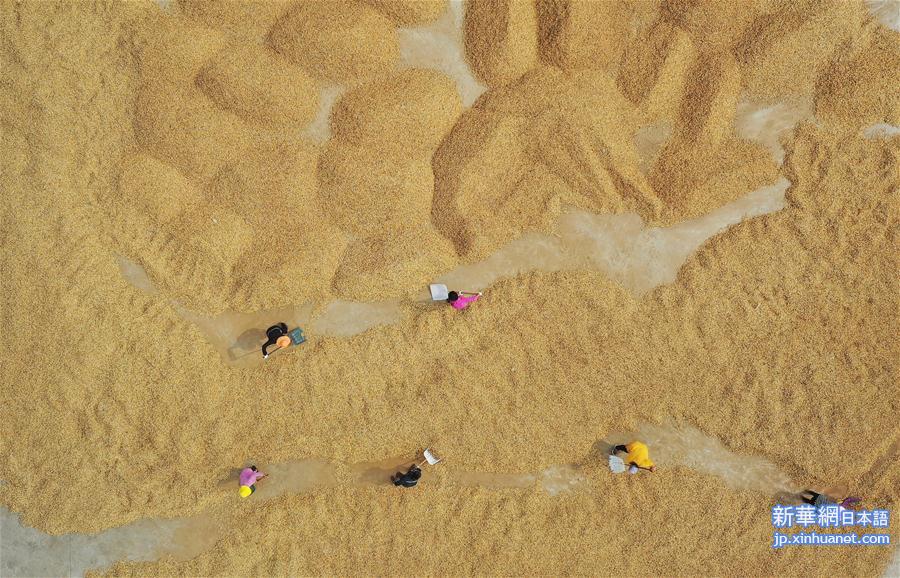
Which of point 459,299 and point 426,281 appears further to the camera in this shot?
point 426,281

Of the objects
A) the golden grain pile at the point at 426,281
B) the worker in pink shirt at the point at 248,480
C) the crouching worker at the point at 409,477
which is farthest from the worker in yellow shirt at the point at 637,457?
the worker in pink shirt at the point at 248,480

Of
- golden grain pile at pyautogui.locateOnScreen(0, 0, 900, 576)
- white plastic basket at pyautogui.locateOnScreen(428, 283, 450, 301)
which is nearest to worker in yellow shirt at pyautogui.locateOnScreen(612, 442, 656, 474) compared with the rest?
golden grain pile at pyautogui.locateOnScreen(0, 0, 900, 576)

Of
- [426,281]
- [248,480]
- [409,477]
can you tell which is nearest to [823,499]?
[409,477]

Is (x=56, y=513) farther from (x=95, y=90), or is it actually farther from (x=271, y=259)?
(x=95, y=90)

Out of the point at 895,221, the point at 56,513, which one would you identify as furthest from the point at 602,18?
the point at 56,513

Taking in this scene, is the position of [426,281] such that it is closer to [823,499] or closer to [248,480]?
[248,480]

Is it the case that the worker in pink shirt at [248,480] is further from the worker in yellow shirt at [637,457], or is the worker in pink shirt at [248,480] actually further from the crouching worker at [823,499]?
the crouching worker at [823,499]
